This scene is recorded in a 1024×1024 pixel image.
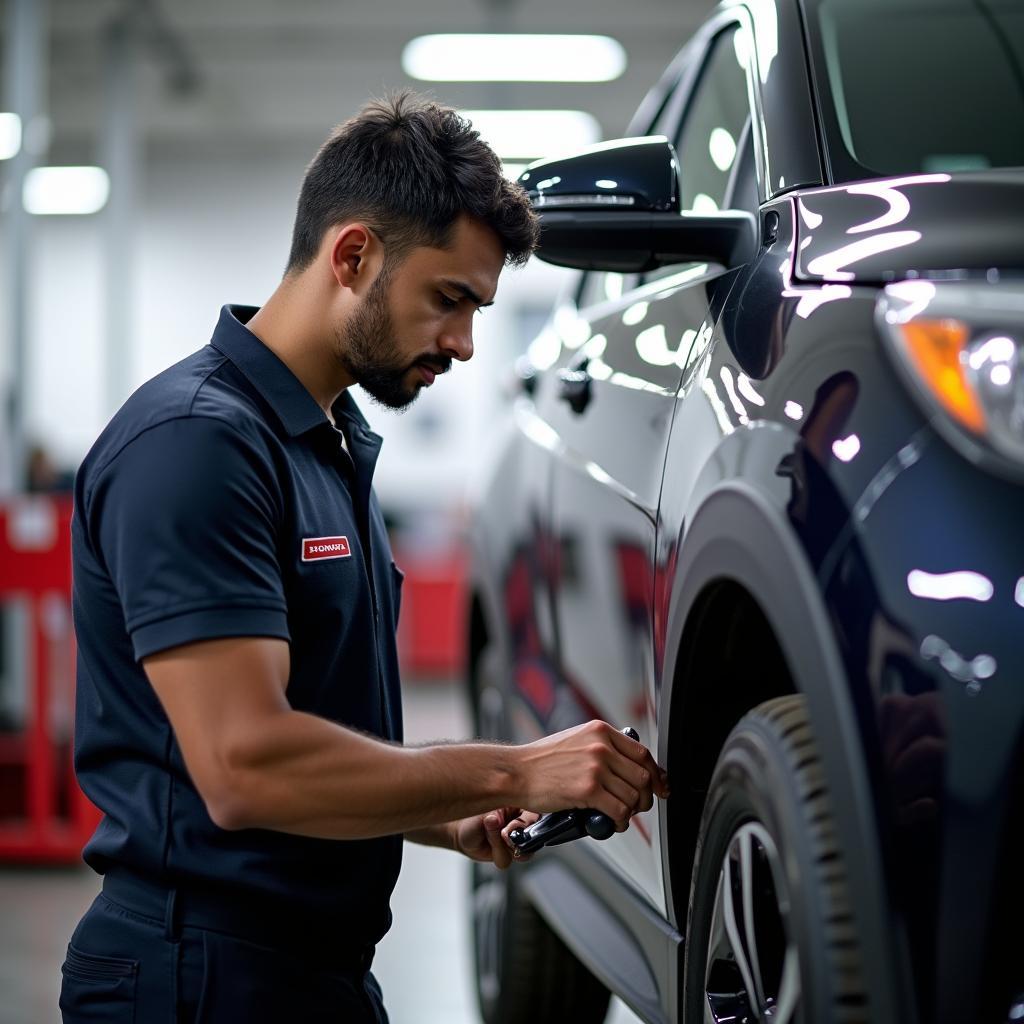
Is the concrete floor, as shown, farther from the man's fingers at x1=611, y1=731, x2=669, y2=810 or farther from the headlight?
the headlight

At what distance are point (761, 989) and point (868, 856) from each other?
329mm

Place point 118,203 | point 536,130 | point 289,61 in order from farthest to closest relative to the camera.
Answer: point 536,130 → point 289,61 → point 118,203

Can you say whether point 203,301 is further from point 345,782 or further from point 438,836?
point 345,782

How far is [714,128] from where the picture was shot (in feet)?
6.57

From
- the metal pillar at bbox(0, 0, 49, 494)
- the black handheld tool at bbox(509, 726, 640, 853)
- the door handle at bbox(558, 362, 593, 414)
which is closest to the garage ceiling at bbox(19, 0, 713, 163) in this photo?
the metal pillar at bbox(0, 0, 49, 494)

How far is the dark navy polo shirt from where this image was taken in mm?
1305

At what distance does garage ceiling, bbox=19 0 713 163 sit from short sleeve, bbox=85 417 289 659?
8.18m

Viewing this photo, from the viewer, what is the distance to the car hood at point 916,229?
1.16 meters

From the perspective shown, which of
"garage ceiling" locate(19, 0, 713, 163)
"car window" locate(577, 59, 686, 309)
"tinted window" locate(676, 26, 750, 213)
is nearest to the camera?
"tinted window" locate(676, 26, 750, 213)

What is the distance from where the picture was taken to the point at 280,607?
134 cm

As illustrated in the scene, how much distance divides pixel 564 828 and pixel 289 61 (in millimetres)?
10978

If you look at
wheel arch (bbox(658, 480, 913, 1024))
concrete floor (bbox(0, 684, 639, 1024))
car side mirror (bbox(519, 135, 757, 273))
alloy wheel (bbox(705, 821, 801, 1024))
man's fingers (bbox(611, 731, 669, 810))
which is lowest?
concrete floor (bbox(0, 684, 639, 1024))

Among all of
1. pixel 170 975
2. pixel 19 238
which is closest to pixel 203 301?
pixel 19 238

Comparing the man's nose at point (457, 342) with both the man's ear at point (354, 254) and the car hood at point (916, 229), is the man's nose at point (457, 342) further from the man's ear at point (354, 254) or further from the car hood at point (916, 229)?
the car hood at point (916, 229)
